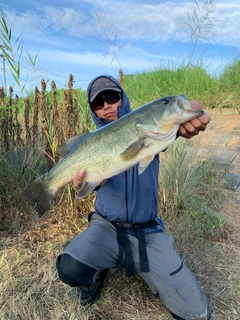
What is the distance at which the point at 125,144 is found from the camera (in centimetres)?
216

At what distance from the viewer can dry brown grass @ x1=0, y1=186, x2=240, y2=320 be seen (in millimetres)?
2469

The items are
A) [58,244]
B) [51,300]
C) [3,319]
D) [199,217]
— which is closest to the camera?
[3,319]

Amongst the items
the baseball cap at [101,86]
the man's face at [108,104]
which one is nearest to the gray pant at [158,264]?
the man's face at [108,104]

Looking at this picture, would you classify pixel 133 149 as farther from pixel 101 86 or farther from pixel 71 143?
pixel 101 86

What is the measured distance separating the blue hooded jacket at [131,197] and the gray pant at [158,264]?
141 millimetres

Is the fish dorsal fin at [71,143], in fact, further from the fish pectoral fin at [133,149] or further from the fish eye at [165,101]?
the fish eye at [165,101]

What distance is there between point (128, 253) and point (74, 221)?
1270 mm

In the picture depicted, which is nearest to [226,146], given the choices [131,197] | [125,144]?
[131,197]

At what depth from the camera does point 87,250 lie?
247 cm

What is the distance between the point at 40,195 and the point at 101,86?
1029 millimetres

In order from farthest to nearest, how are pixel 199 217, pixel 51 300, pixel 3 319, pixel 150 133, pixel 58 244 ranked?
pixel 199 217 → pixel 58 244 → pixel 51 300 → pixel 3 319 → pixel 150 133

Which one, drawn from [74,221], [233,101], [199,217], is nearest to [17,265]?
[74,221]

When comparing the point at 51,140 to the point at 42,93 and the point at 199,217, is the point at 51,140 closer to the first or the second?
the point at 42,93

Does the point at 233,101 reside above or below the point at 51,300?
above
